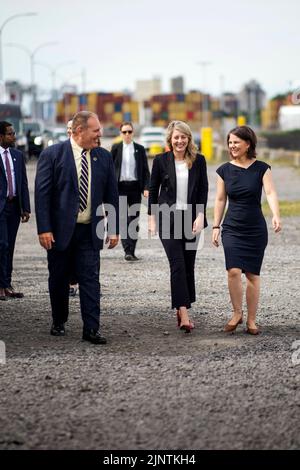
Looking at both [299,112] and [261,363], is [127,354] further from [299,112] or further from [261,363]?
[299,112]

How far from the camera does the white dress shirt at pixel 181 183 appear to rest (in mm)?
9506

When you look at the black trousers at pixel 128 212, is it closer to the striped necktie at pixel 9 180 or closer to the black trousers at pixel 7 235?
the black trousers at pixel 7 235

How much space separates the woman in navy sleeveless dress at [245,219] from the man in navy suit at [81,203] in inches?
39.2

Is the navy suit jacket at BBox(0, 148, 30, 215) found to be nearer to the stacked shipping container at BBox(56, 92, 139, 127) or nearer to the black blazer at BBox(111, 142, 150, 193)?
the black blazer at BBox(111, 142, 150, 193)

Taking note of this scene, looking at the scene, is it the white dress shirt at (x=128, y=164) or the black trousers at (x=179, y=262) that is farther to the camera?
the white dress shirt at (x=128, y=164)

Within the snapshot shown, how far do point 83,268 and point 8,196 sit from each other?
2.79m

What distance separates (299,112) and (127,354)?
285 ft

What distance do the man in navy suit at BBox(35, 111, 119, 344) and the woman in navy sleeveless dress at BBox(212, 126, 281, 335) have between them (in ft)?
3.27

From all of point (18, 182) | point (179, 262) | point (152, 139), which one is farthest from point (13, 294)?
point (152, 139)

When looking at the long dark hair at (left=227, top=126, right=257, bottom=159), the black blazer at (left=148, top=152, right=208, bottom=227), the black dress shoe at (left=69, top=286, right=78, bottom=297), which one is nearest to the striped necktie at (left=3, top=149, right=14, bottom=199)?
the black dress shoe at (left=69, top=286, right=78, bottom=297)

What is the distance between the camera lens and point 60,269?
9125 millimetres

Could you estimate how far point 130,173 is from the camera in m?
15.0

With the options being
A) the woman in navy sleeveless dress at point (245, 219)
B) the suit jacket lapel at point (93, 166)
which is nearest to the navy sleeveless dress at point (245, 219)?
the woman in navy sleeveless dress at point (245, 219)

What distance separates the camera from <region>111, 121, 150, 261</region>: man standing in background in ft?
48.9
